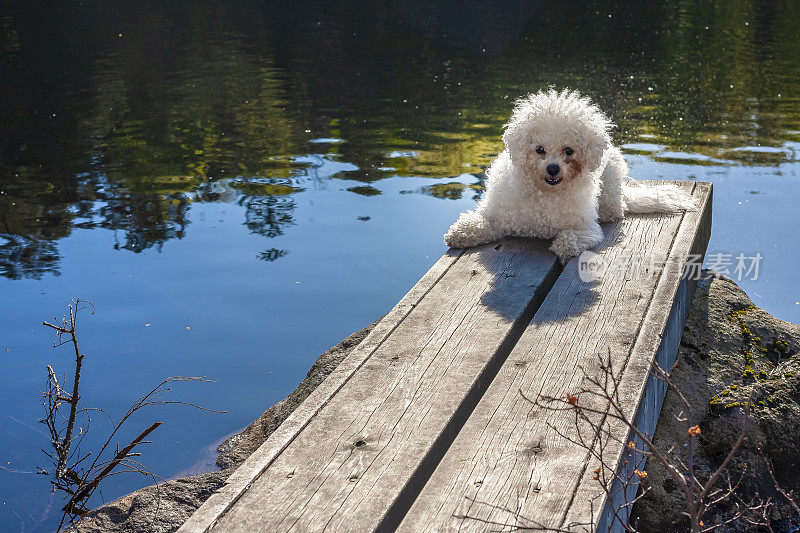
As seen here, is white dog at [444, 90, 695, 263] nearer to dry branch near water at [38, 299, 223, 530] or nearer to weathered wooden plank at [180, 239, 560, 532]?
weathered wooden plank at [180, 239, 560, 532]

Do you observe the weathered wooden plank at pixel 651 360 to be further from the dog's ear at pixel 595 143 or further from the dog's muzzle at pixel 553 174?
the dog's muzzle at pixel 553 174

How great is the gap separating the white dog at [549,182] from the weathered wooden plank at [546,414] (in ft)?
0.89

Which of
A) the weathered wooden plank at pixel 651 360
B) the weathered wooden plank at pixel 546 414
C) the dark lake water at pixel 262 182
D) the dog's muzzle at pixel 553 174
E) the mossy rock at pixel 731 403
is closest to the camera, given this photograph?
the weathered wooden plank at pixel 546 414

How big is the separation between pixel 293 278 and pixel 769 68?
45.0ft

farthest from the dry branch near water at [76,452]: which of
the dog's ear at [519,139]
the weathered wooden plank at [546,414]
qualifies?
the dog's ear at [519,139]

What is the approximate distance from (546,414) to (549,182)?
6.61 ft

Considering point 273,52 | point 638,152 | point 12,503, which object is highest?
point 273,52

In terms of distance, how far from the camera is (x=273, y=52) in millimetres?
20266

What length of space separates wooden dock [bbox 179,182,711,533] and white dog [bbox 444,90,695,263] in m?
0.25

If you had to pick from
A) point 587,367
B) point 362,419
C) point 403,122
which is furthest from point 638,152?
point 362,419

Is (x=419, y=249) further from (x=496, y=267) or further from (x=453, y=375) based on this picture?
(x=453, y=375)

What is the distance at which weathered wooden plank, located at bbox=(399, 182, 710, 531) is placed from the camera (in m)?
2.54

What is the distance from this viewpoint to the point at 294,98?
48.0 feet

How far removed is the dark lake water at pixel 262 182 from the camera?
607 centimetres
